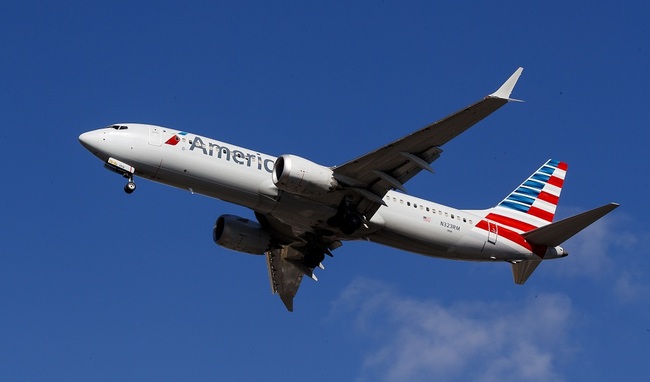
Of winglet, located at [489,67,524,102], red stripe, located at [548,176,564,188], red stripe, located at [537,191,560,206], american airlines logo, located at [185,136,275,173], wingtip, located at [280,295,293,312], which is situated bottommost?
wingtip, located at [280,295,293,312]

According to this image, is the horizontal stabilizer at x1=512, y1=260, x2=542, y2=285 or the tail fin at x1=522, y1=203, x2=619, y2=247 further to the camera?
the horizontal stabilizer at x1=512, y1=260, x2=542, y2=285

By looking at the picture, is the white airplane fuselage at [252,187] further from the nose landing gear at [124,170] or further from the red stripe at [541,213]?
the red stripe at [541,213]

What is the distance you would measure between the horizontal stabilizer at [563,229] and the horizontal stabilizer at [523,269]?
1242mm

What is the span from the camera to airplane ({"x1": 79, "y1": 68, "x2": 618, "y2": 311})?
44.8 m

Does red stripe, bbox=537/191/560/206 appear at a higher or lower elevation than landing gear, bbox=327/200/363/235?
higher

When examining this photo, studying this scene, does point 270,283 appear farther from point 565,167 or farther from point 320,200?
point 565,167

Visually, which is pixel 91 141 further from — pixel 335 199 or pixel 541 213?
pixel 541 213

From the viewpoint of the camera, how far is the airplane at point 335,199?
4484 centimetres

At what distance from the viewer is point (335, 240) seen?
5088 centimetres

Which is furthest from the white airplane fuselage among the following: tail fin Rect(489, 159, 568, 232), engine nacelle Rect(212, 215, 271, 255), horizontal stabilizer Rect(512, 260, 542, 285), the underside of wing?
tail fin Rect(489, 159, 568, 232)

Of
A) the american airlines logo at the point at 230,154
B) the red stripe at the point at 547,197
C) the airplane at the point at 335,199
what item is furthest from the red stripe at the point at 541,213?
the american airlines logo at the point at 230,154

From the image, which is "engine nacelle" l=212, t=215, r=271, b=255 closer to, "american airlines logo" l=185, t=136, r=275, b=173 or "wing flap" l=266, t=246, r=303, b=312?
"wing flap" l=266, t=246, r=303, b=312

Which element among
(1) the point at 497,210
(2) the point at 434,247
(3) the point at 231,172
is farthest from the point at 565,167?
(3) the point at 231,172

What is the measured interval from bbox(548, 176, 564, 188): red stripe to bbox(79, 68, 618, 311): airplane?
3566mm
